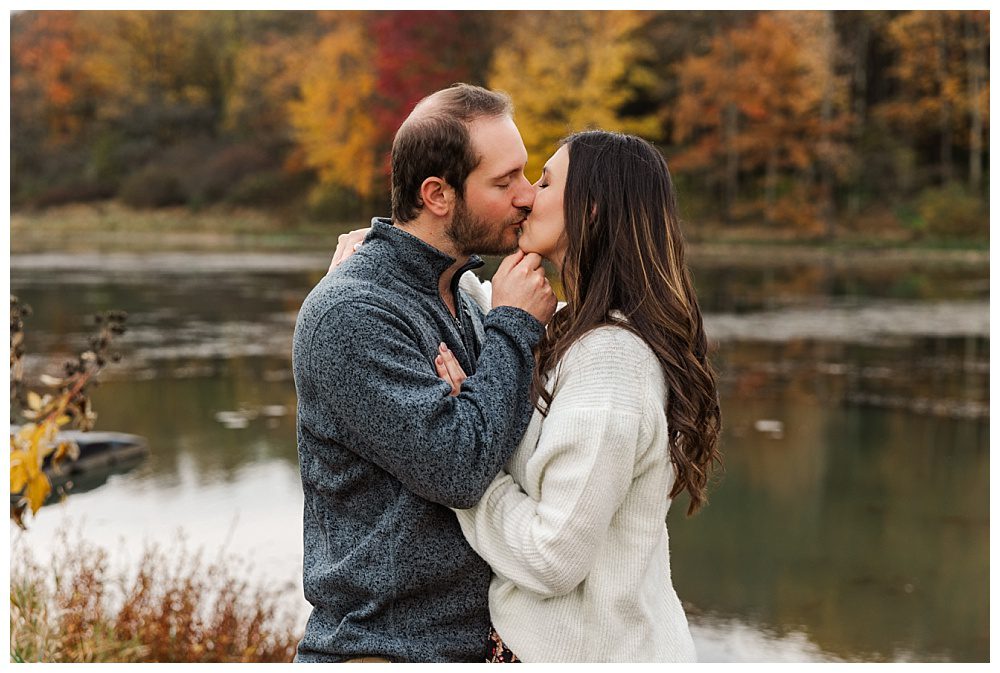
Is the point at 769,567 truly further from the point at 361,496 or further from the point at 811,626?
the point at 361,496

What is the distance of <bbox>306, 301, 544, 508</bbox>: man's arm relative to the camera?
7.06ft

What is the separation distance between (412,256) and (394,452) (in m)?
0.49

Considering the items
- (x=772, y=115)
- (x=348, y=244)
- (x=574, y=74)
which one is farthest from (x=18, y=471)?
(x=772, y=115)

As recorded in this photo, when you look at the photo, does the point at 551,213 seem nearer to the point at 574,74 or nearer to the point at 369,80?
the point at 574,74

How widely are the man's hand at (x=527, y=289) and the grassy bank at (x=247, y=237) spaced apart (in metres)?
26.7

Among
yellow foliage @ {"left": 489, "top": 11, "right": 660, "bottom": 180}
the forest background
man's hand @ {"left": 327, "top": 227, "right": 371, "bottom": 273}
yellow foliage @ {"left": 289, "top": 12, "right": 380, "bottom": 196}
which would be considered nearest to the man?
man's hand @ {"left": 327, "top": 227, "right": 371, "bottom": 273}

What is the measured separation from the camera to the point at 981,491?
29.0 feet

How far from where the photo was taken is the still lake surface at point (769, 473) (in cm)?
664

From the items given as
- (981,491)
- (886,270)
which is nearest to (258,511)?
(981,491)

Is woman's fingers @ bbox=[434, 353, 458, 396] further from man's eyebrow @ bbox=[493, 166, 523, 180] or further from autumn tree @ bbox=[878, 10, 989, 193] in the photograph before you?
autumn tree @ bbox=[878, 10, 989, 193]

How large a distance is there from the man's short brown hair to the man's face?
0.7 inches

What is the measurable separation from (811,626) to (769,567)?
0.84 meters

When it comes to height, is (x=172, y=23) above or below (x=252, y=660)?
above

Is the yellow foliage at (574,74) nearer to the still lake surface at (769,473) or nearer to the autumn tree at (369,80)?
the autumn tree at (369,80)
